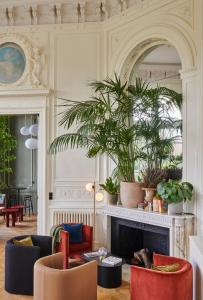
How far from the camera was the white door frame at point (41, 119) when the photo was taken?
269 inches

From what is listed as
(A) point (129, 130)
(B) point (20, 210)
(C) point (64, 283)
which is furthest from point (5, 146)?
(C) point (64, 283)

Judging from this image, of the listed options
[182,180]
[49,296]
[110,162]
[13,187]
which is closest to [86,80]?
[110,162]

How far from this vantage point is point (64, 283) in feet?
12.1

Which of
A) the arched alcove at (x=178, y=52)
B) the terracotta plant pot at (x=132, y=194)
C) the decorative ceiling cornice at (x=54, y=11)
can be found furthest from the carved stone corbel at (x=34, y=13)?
the terracotta plant pot at (x=132, y=194)

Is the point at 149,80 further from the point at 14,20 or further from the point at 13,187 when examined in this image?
the point at 13,187

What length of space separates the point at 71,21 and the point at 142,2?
1.57 meters

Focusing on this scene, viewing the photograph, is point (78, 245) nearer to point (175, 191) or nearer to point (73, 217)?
point (73, 217)

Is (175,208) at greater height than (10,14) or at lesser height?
lesser

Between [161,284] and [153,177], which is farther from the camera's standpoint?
[153,177]

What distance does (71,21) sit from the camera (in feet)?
22.5

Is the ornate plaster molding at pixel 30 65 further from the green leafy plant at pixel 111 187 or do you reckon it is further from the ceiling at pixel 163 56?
the green leafy plant at pixel 111 187

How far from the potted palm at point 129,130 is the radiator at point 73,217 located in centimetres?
105

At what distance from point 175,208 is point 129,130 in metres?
1.45

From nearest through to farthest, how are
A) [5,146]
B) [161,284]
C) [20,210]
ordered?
1. [161,284]
2. [20,210]
3. [5,146]
